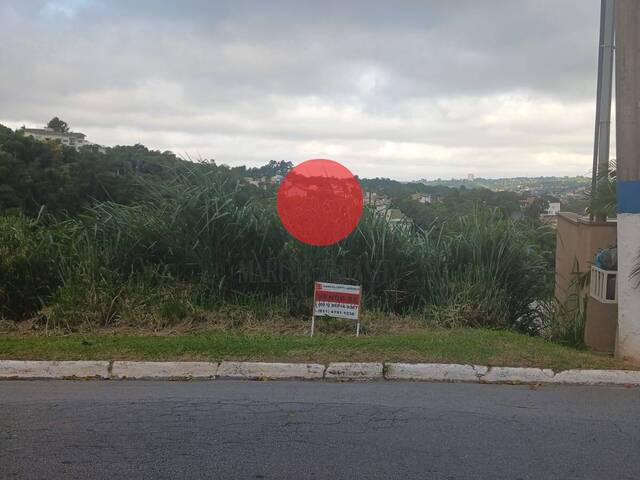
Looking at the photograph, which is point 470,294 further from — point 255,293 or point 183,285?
point 183,285

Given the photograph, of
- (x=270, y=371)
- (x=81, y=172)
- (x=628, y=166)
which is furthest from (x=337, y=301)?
(x=81, y=172)

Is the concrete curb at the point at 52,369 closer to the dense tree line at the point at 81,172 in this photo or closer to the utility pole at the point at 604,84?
the dense tree line at the point at 81,172

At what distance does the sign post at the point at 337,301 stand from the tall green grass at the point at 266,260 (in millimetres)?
950

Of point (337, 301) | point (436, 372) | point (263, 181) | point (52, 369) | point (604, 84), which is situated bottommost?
point (52, 369)

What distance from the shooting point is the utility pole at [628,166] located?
5.98 metres

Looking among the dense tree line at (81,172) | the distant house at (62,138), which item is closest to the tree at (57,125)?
the distant house at (62,138)

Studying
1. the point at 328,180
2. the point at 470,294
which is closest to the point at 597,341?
the point at 470,294

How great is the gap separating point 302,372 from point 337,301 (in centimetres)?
151

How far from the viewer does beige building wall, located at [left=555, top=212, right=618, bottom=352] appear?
6.99 m

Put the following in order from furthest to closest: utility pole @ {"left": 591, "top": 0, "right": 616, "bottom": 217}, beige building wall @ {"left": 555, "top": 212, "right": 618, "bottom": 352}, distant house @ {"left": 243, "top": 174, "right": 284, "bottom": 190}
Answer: distant house @ {"left": 243, "top": 174, "right": 284, "bottom": 190} → utility pole @ {"left": 591, "top": 0, "right": 616, "bottom": 217} → beige building wall @ {"left": 555, "top": 212, "right": 618, "bottom": 352}

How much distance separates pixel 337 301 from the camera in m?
7.05

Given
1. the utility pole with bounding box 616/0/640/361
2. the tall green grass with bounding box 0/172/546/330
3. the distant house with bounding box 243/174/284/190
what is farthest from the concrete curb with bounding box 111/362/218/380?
the utility pole with bounding box 616/0/640/361
